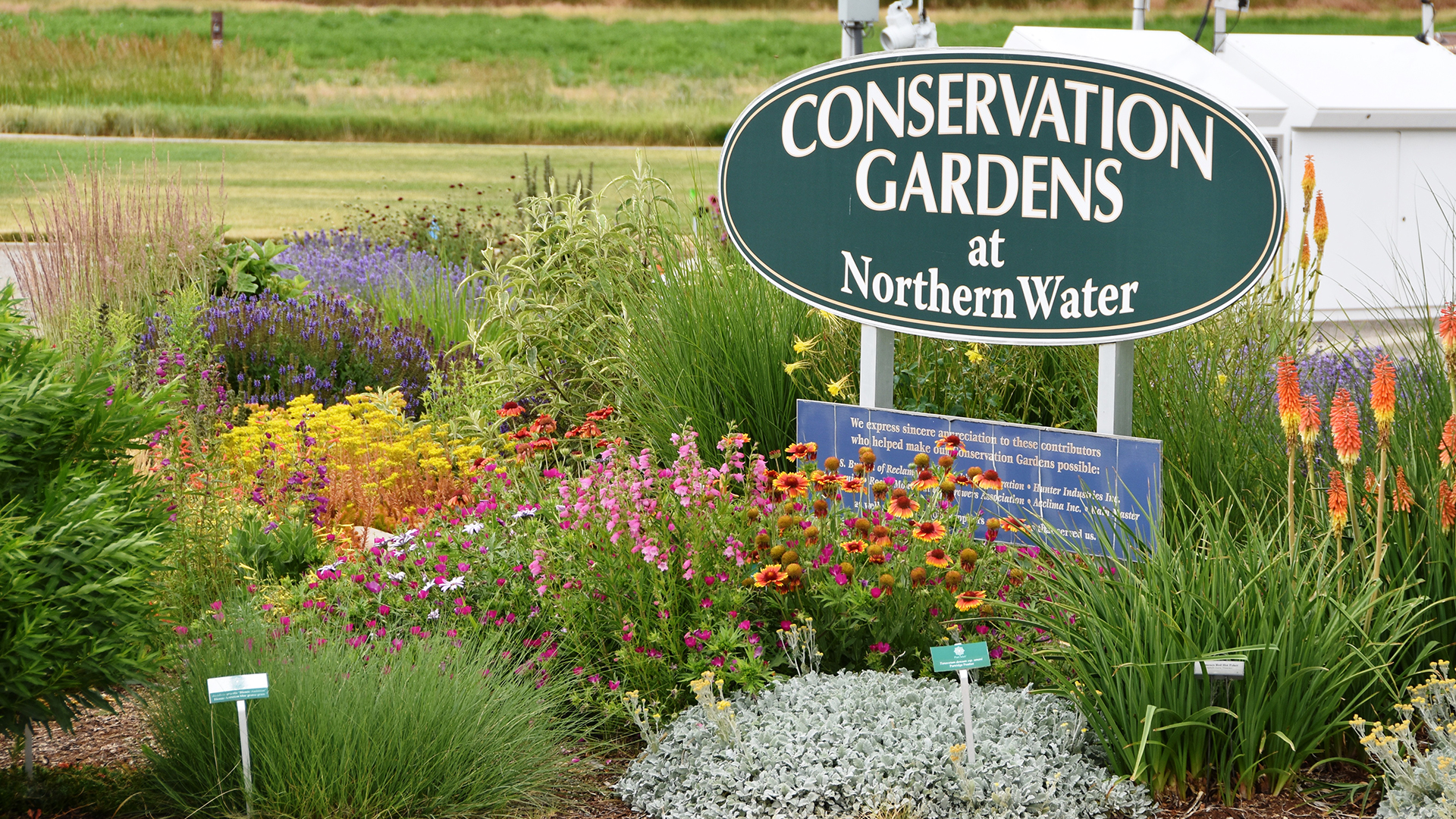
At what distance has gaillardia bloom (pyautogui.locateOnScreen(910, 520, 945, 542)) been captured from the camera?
3.65 meters

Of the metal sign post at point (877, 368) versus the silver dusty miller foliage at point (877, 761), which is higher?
the metal sign post at point (877, 368)

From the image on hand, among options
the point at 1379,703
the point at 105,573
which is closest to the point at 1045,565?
the point at 1379,703

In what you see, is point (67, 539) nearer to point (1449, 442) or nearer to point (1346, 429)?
point (1346, 429)

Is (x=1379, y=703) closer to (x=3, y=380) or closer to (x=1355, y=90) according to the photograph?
(x=3, y=380)

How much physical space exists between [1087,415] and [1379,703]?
5.72 ft

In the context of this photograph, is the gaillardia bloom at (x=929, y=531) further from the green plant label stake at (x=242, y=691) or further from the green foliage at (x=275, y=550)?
the green foliage at (x=275, y=550)

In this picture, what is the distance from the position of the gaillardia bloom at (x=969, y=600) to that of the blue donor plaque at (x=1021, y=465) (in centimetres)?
39

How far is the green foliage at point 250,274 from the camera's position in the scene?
8711mm

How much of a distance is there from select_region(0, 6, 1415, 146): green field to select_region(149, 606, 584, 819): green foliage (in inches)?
881

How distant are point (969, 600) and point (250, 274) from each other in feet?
22.8

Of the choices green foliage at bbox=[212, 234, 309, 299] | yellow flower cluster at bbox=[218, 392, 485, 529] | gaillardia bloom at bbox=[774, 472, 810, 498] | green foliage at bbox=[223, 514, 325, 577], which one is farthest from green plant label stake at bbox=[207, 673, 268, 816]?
green foliage at bbox=[212, 234, 309, 299]

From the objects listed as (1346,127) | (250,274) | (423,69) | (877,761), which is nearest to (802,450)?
(877,761)

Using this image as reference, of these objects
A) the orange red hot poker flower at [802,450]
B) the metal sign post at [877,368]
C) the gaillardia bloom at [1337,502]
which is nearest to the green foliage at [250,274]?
the metal sign post at [877,368]

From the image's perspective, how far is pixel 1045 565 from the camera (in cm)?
389
